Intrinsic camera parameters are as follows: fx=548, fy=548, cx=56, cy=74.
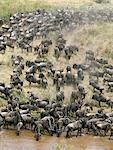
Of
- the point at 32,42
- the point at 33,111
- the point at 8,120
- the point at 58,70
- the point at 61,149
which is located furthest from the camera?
the point at 32,42

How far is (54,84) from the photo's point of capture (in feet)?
94.5

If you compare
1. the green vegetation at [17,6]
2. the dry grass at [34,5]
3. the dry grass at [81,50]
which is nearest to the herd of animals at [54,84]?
the dry grass at [81,50]

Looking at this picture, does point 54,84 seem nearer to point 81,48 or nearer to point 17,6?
point 81,48

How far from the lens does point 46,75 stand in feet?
98.1

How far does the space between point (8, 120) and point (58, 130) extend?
2.18 m

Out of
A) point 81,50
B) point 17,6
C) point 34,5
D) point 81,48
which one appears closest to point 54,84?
point 81,50

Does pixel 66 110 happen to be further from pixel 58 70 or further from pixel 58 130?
pixel 58 70

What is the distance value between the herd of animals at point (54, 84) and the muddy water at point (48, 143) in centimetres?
32

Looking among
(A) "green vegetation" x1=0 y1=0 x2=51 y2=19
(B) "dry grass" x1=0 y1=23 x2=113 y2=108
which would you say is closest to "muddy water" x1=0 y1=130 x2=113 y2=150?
(B) "dry grass" x1=0 y1=23 x2=113 y2=108

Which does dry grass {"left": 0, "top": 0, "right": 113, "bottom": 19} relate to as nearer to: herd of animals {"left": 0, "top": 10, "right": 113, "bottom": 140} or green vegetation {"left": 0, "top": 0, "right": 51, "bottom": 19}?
green vegetation {"left": 0, "top": 0, "right": 51, "bottom": 19}

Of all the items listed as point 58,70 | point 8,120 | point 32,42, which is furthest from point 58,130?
point 32,42

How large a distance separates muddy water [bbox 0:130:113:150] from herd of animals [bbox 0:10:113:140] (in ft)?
1.06

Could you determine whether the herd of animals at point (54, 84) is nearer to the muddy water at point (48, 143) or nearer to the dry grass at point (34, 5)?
the muddy water at point (48, 143)

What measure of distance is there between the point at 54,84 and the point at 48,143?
6.50 metres
